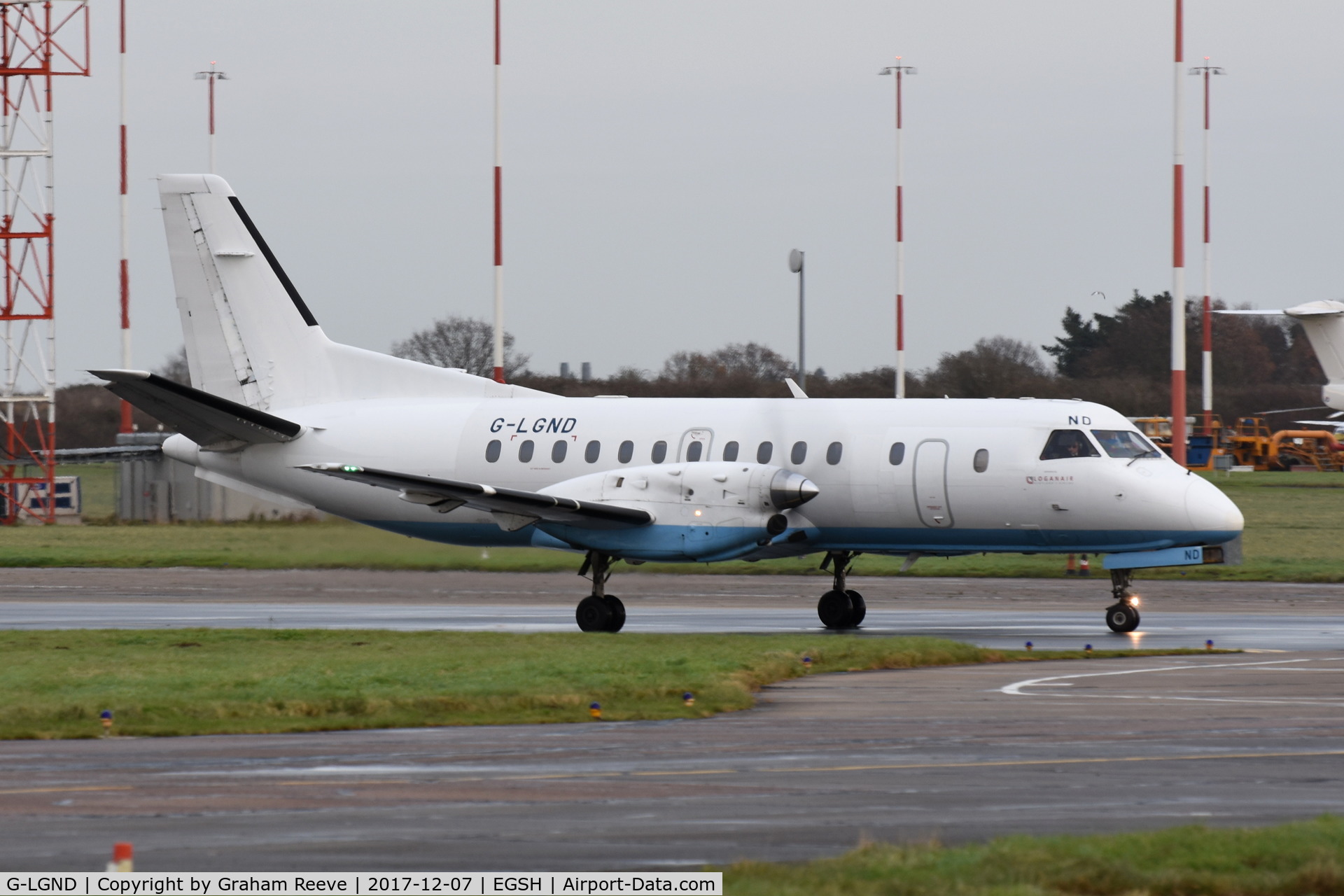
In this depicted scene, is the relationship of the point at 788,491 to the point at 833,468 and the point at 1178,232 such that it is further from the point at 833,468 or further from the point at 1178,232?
the point at 1178,232

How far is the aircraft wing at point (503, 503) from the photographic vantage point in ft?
73.3

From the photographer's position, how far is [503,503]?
22.6m

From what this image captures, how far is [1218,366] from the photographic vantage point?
9838 cm

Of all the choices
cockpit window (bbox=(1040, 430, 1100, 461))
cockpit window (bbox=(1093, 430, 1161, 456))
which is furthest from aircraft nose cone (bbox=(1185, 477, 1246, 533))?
cockpit window (bbox=(1040, 430, 1100, 461))

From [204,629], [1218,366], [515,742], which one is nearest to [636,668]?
[515,742]

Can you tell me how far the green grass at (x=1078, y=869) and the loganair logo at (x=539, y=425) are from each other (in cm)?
1740

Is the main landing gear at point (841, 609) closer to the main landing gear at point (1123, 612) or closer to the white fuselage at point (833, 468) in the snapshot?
the white fuselage at point (833, 468)

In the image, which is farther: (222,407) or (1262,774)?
(222,407)

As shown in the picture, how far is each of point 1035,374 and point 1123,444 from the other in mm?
47517

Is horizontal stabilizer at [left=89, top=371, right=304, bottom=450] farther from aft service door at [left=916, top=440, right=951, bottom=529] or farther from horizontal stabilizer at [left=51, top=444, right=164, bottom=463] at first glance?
horizontal stabilizer at [left=51, top=444, right=164, bottom=463]

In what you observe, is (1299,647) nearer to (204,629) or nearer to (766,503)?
(766,503)

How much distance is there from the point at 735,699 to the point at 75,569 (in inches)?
955

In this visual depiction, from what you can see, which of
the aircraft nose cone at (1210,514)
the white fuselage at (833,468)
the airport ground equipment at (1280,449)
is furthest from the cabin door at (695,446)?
the airport ground equipment at (1280,449)

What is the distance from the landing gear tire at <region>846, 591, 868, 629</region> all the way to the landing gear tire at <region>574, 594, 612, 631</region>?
10.9 feet
